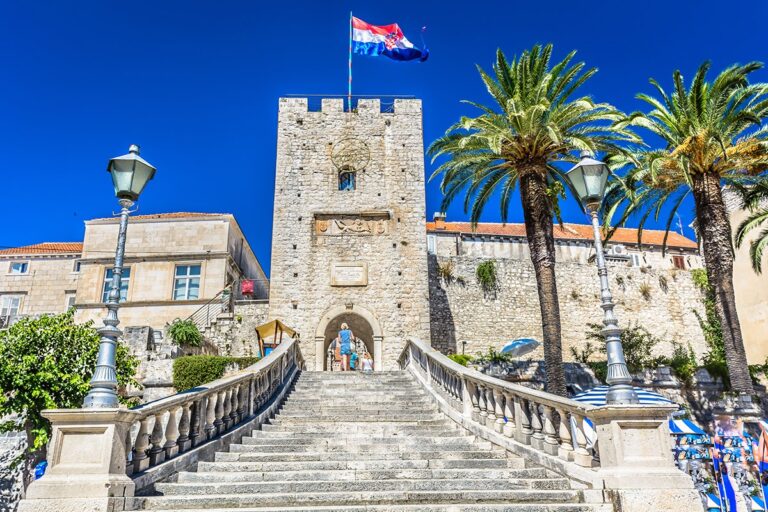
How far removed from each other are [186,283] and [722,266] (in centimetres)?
2005

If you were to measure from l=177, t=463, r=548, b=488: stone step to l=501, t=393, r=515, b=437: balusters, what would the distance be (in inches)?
42.5

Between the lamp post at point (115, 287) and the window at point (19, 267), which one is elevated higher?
the window at point (19, 267)

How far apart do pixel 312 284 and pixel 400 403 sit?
389 inches

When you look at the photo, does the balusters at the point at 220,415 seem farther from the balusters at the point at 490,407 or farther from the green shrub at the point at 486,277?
the green shrub at the point at 486,277

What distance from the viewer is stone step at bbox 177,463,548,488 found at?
7.02 m

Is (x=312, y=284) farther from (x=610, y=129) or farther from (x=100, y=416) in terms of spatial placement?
(x=100, y=416)

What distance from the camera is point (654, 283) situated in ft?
97.7

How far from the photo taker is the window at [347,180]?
882 inches

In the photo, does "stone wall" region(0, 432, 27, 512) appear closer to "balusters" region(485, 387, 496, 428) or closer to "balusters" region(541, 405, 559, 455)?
"balusters" region(485, 387, 496, 428)

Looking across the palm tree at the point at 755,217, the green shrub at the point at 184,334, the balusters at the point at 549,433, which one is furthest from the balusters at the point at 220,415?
the palm tree at the point at 755,217

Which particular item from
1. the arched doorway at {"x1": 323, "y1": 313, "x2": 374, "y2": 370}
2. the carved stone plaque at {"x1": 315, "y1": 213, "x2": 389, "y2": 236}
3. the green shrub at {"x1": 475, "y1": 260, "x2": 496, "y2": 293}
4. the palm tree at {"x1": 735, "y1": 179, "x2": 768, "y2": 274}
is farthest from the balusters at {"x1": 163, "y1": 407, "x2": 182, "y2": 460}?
the green shrub at {"x1": 475, "y1": 260, "x2": 496, "y2": 293}

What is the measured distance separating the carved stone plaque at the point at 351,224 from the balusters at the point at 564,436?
49.0 ft

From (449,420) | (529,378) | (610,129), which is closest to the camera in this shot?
(449,420)

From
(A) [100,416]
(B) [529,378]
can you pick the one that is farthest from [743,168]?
(A) [100,416]
